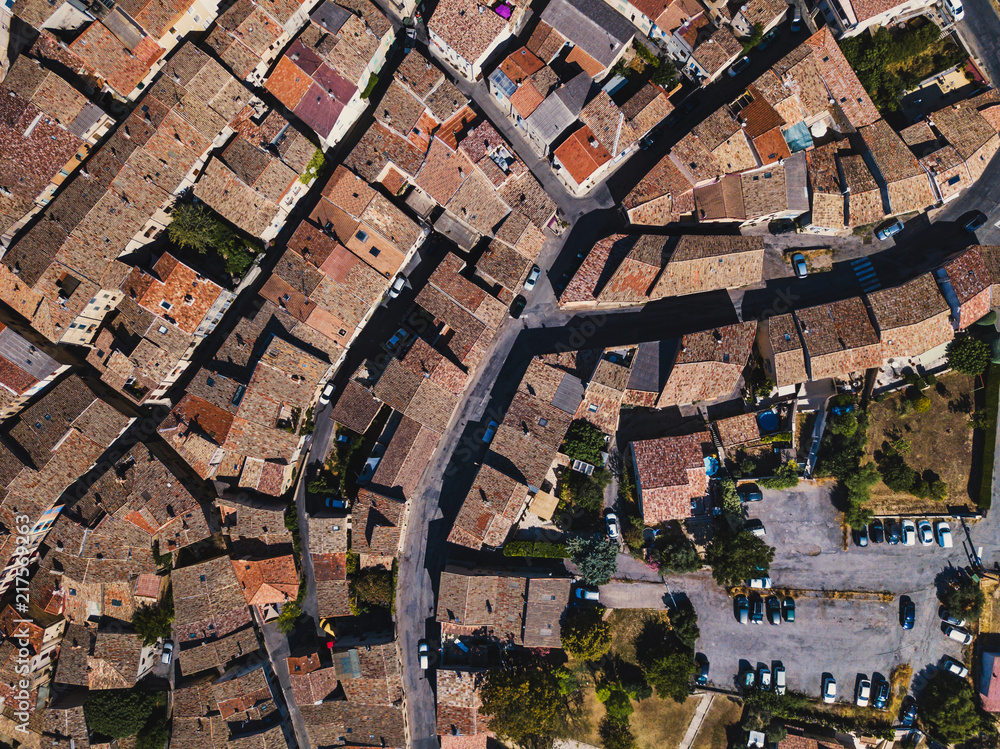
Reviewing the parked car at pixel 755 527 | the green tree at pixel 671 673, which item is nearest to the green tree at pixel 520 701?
the green tree at pixel 671 673

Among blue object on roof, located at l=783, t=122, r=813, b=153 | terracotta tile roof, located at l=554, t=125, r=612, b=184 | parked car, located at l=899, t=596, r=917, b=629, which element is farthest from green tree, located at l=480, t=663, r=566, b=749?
blue object on roof, located at l=783, t=122, r=813, b=153

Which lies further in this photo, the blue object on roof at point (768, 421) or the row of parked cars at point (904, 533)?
the blue object on roof at point (768, 421)

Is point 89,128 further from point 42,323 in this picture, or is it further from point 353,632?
point 353,632

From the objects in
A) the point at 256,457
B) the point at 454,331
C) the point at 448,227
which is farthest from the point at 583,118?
the point at 256,457

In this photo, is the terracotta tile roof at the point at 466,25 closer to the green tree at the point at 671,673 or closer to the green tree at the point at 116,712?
Answer: the green tree at the point at 671,673

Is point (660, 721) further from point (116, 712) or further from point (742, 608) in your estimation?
point (116, 712)

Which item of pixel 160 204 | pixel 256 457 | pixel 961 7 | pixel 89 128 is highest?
pixel 961 7
